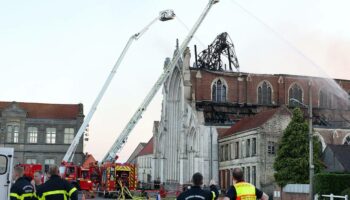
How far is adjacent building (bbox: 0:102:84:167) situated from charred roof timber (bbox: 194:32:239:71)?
20319mm

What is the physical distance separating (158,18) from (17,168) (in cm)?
4859

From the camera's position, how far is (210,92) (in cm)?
8262

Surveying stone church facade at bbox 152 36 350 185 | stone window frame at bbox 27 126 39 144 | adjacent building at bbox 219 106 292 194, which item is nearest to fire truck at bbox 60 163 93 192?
adjacent building at bbox 219 106 292 194

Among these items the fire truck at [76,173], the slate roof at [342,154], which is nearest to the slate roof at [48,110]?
the fire truck at [76,173]

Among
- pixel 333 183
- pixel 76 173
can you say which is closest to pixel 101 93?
pixel 76 173

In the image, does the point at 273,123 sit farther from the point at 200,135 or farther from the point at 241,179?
the point at 241,179

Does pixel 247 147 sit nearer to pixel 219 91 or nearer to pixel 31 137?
pixel 219 91

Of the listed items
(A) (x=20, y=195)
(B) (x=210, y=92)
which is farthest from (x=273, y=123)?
(A) (x=20, y=195)

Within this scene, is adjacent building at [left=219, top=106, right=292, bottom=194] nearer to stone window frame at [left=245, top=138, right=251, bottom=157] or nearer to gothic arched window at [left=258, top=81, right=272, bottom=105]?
stone window frame at [left=245, top=138, right=251, bottom=157]

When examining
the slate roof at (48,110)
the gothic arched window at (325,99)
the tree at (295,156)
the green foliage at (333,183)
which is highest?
the gothic arched window at (325,99)

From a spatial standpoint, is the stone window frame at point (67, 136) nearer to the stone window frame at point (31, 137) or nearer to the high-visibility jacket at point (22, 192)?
the stone window frame at point (31, 137)

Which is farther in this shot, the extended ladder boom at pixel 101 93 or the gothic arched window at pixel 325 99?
the gothic arched window at pixel 325 99

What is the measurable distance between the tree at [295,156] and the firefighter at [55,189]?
39.9m

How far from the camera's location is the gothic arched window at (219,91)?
273 ft
